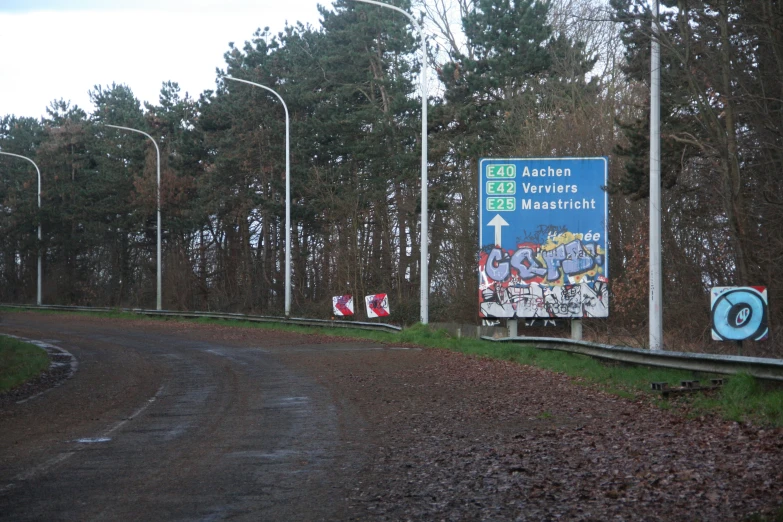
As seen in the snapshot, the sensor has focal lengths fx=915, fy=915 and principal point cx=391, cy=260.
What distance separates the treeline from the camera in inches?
702

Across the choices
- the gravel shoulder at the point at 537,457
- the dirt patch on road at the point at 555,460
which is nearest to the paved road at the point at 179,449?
the gravel shoulder at the point at 537,457

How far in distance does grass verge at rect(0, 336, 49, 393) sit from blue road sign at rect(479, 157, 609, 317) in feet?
38.1

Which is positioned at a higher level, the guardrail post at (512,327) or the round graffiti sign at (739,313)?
the round graffiti sign at (739,313)

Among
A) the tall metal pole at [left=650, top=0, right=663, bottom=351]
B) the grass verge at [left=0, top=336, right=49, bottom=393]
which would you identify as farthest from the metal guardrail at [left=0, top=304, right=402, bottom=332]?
the tall metal pole at [left=650, top=0, right=663, bottom=351]

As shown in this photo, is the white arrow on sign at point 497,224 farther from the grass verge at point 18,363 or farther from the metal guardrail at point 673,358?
the grass verge at point 18,363

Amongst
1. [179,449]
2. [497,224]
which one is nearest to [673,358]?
[179,449]

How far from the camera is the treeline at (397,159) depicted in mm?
17828

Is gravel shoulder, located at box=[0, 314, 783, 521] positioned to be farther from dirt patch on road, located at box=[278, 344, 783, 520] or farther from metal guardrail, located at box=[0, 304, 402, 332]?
metal guardrail, located at box=[0, 304, 402, 332]

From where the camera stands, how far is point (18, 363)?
21.3 meters

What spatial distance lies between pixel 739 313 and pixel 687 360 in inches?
42.8

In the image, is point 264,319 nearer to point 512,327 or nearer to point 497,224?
point 512,327

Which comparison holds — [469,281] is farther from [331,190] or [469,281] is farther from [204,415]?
[204,415]

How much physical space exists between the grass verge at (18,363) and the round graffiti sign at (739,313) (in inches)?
486

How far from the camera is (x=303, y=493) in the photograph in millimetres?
7488
